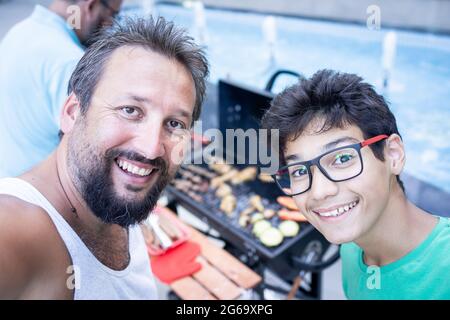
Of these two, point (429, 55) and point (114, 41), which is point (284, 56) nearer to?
point (429, 55)

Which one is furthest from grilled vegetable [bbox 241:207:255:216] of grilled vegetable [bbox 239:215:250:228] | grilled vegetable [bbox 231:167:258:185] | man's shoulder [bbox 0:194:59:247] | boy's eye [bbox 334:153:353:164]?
man's shoulder [bbox 0:194:59:247]

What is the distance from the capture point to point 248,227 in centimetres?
218

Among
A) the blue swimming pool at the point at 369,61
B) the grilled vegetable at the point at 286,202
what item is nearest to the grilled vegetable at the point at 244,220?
the grilled vegetable at the point at 286,202

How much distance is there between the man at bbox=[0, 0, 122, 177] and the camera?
1.42 meters

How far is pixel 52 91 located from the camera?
56.2 inches

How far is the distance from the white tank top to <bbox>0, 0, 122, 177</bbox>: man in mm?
572

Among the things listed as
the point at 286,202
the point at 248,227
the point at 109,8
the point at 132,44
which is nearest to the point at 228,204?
the point at 248,227

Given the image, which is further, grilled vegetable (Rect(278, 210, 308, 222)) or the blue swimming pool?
the blue swimming pool

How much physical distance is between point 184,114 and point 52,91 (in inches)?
28.8

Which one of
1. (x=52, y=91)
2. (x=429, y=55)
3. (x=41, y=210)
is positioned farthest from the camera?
(x=429, y=55)

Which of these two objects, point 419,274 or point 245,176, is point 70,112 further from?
point 245,176

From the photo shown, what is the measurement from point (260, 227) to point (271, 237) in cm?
12

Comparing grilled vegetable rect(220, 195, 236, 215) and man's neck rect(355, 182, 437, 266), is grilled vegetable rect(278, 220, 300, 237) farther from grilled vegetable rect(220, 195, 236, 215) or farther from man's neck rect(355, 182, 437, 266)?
man's neck rect(355, 182, 437, 266)
